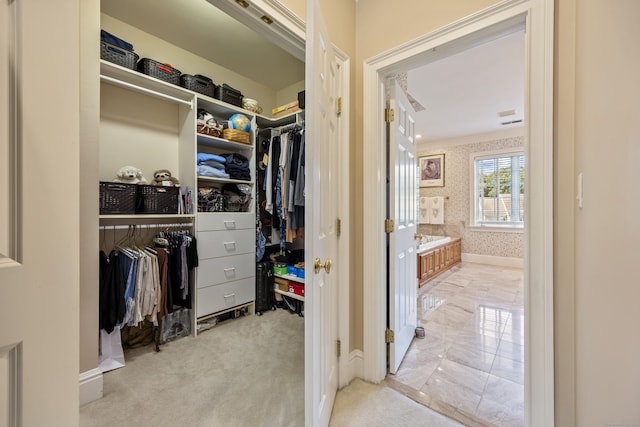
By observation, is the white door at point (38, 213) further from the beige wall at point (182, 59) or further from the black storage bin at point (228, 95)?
the beige wall at point (182, 59)

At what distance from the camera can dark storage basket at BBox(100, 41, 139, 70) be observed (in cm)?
183

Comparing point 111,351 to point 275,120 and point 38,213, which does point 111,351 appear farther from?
point 275,120

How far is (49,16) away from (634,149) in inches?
54.5

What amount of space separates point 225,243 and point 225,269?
0.84 feet

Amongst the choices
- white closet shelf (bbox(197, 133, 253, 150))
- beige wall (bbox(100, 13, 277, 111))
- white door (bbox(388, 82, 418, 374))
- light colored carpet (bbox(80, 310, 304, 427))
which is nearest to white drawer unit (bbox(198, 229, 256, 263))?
light colored carpet (bbox(80, 310, 304, 427))

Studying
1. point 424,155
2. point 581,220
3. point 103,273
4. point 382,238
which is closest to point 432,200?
point 424,155

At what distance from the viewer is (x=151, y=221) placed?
2.26 metres

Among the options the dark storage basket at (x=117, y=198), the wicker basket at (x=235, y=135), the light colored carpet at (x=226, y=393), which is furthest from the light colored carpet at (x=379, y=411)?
the wicker basket at (x=235, y=135)

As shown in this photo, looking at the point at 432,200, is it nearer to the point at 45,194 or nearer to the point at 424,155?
the point at 424,155

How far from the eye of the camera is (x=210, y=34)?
2271 mm

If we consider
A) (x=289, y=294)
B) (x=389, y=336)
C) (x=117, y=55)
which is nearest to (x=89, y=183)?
(x=117, y=55)

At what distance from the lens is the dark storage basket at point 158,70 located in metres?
2.06

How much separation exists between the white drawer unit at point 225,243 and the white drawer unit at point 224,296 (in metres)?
0.31

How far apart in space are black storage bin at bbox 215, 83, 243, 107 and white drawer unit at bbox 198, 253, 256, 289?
1589mm
